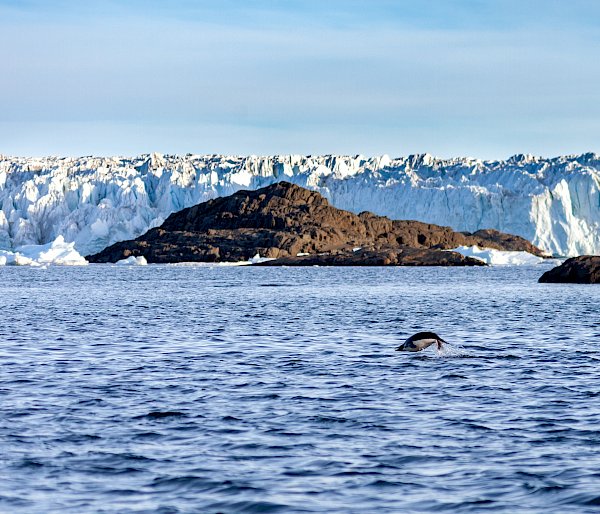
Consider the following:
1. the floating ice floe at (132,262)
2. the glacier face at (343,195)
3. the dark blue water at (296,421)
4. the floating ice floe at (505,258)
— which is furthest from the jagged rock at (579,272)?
the floating ice floe at (132,262)

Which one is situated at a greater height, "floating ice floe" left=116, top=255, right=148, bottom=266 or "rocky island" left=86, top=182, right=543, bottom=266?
"rocky island" left=86, top=182, right=543, bottom=266

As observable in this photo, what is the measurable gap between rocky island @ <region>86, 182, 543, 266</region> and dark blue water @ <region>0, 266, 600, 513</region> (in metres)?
110

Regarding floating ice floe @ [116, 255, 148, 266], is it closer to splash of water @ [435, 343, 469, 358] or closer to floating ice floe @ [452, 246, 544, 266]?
floating ice floe @ [452, 246, 544, 266]

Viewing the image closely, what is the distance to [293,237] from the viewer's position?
144625 millimetres

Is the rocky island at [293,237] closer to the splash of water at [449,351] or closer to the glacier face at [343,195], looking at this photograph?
the glacier face at [343,195]

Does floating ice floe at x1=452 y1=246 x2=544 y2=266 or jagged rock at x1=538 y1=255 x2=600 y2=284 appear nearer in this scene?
jagged rock at x1=538 y1=255 x2=600 y2=284

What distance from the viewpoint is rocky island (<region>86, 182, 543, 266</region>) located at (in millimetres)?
140000

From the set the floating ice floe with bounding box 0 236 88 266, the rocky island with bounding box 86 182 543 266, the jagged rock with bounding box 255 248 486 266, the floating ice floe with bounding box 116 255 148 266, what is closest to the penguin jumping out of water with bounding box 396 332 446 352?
the floating ice floe with bounding box 0 236 88 266

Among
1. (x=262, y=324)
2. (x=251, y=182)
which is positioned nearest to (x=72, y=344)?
(x=262, y=324)

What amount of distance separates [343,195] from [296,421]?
518 feet

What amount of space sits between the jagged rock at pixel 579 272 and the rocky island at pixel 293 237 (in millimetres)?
62799

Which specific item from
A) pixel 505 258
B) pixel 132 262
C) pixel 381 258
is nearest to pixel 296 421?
pixel 505 258

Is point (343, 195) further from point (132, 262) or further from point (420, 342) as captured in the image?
point (420, 342)

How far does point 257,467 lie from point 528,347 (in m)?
15.1
